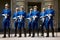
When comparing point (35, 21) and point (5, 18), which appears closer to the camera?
point (5, 18)

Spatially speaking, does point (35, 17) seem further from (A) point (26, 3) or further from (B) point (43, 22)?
(A) point (26, 3)

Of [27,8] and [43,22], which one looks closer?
[43,22]

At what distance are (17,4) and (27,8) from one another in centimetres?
97

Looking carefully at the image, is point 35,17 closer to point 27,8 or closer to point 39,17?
point 39,17

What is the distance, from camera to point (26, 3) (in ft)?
95.0

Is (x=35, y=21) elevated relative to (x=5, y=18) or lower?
lower

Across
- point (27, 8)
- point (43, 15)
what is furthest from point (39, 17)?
point (27, 8)

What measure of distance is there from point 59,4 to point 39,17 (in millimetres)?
9726

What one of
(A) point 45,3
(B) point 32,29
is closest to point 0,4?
(A) point 45,3

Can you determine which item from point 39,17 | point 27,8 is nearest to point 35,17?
point 39,17

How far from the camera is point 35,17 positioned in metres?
19.6

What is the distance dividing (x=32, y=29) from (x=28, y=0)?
922 centimetres

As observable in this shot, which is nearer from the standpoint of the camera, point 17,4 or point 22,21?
point 22,21

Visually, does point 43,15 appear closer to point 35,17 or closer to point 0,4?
point 35,17
